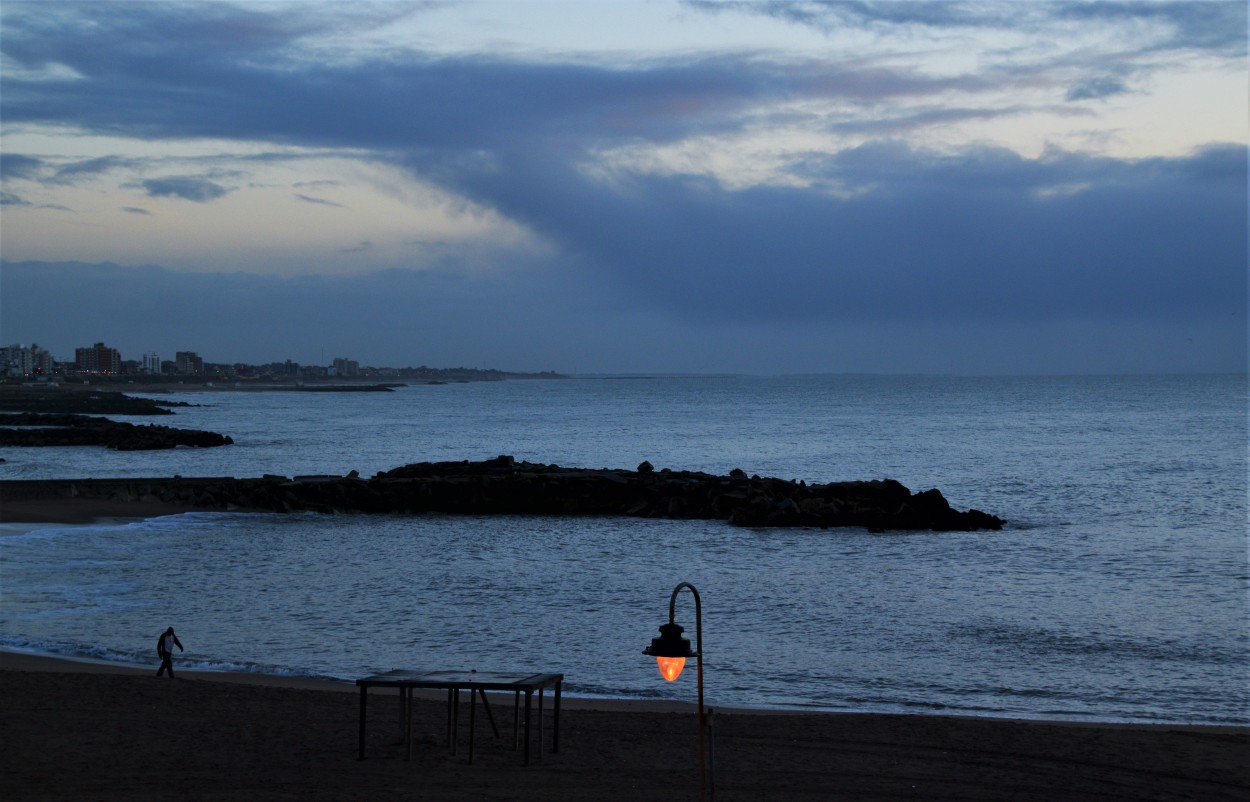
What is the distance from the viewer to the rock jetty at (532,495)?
39188 millimetres

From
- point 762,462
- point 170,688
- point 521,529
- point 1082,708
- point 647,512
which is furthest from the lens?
point 762,462

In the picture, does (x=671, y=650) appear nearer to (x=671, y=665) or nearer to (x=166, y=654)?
(x=671, y=665)

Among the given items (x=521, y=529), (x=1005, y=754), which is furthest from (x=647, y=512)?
(x=1005, y=754)

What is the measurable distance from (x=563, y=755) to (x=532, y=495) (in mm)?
30432

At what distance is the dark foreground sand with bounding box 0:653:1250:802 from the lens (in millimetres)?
11125

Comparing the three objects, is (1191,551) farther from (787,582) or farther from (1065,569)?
(787,582)

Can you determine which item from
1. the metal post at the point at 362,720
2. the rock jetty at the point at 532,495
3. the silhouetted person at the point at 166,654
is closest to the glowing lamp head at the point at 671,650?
the metal post at the point at 362,720

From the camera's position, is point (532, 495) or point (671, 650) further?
point (532, 495)

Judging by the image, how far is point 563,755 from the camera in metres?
12.4

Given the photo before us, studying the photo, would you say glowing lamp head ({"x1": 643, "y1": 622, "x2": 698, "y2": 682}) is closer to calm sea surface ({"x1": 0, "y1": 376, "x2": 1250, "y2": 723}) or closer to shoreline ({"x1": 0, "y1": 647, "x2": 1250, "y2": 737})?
shoreline ({"x1": 0, "y1": 647, "x2": 1250, "y2": 737})

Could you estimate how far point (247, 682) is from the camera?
55.0ft

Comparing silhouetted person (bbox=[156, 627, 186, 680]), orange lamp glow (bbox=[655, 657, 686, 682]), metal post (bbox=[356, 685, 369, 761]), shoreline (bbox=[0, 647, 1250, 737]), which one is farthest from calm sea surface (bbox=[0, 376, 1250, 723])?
orange lamp glow (bbox=[655, 657, 686, 682])

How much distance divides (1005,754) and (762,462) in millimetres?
55755

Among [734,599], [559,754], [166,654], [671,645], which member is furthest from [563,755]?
[734,599]
